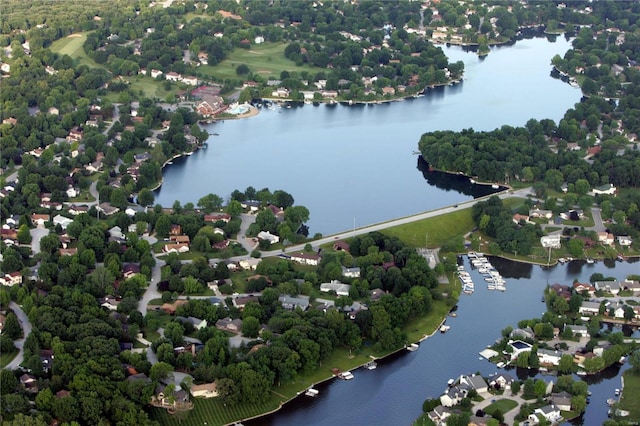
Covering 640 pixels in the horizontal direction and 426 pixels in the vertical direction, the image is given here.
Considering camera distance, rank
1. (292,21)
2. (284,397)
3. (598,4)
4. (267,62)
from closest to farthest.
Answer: (284,397), (267,62), (292,21), (598,4)

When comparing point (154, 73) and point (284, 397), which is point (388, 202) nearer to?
point (284, 397)

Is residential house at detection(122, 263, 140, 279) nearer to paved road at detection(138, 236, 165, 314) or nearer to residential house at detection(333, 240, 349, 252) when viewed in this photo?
paved road at detection(138, 236, 165, 314)

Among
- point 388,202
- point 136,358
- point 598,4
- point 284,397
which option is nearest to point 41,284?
point 136,358

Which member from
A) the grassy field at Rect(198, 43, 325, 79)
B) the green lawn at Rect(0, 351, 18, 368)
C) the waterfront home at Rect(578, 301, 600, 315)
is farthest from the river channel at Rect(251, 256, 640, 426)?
the grassy field at Rect(198, 43, 325, 79)

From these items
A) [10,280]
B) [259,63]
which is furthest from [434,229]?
[259,63]

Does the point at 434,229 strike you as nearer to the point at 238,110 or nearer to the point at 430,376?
the point at 430,376

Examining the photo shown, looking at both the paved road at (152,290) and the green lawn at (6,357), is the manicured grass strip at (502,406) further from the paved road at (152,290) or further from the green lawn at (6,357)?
the green lawn at (6,357)

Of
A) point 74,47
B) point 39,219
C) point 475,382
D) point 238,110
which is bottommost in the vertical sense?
point 475,382
